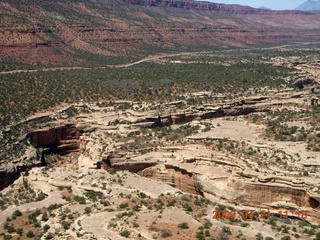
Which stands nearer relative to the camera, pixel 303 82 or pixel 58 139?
pixel 58 139

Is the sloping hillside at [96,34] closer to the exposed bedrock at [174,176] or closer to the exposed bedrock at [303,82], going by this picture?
the exposed bedrock at [303,82]

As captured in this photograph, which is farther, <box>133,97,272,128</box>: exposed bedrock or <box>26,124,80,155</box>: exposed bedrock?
<box>133,97,272,128</box>: exposed bedrock

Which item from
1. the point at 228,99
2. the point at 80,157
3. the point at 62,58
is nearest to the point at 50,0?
the point at 62,58

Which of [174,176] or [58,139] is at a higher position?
[174,176]

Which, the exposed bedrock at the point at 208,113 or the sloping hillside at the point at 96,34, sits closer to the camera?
the exposed bedrock at the point at 208,113

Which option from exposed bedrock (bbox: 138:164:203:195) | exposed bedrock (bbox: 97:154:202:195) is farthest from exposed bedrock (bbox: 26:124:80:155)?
exposed bedrock (bbox: 138:164:203:195)

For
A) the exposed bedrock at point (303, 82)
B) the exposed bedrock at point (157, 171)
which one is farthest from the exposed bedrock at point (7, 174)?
the exposed bedrock at point (303, 82)

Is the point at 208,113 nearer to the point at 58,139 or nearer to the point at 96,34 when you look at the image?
the point at 58,139

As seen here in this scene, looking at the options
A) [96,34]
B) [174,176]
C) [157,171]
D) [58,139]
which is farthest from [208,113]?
[96,34]

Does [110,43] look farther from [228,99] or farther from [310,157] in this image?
[310,157]

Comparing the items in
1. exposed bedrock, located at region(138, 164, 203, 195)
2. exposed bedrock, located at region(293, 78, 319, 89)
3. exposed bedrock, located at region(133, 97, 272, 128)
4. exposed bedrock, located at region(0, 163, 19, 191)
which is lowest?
exposed bedrock, located at region(0, 163, 19, 191)

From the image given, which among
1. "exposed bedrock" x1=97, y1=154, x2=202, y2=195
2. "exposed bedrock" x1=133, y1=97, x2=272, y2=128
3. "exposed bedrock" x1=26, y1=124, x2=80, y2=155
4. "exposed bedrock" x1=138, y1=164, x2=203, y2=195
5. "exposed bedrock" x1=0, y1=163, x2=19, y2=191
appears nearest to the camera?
"exposed bedrock" x1=138, y1=164, x2=203, y2=195

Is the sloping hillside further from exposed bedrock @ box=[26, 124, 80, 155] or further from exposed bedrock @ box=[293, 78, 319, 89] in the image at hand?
exposed bedrock @ box=[293, 78, 319, 89]
